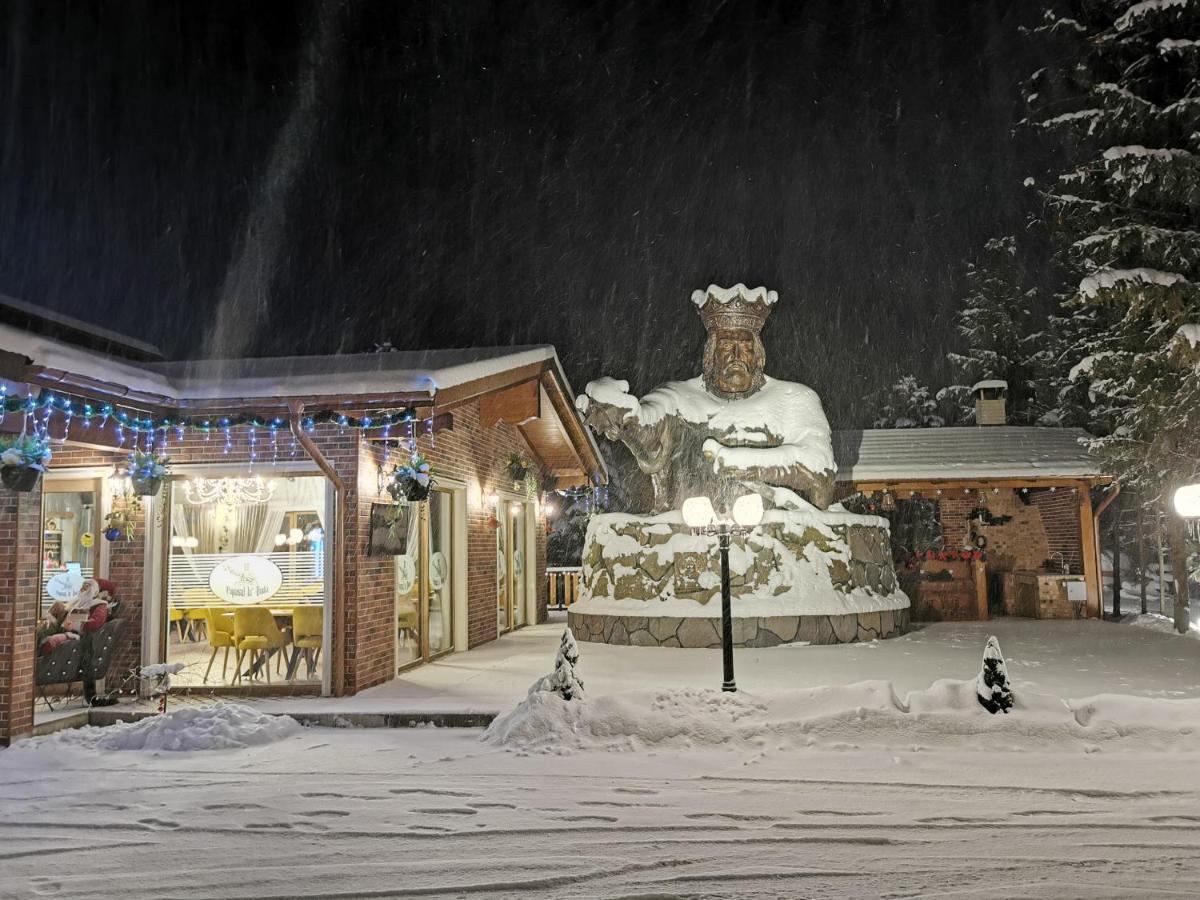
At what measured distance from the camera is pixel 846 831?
4746 mm

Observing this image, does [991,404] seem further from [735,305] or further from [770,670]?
[770,670]

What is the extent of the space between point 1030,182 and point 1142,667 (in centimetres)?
701

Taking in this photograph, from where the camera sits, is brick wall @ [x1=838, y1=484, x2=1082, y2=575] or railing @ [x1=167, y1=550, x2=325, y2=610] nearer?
railing @ [x1=167, y1=550, x2=325, y2=610]

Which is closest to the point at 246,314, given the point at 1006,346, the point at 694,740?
the point at 1006,346

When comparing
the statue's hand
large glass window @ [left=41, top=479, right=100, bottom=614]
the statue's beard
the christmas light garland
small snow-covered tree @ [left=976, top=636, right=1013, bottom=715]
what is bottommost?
small snow-covered tree @ [left=976, top=636, right=1013, bottom=715]

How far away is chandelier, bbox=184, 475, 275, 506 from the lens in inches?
367

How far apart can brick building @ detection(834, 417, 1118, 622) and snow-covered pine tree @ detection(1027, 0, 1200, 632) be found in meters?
2.57

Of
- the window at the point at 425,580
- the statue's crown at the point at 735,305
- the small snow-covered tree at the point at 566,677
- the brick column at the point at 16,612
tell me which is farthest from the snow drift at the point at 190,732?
the statue's crown at the point at 735,305

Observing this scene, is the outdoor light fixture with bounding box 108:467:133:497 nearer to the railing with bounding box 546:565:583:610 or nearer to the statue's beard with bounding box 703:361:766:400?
the statue's beard with bounding box 703:361:766:400

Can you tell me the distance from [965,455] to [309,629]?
40.9 feet

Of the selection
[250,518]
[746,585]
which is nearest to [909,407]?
[746,585]

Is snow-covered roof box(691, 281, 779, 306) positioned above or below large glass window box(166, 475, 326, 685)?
above

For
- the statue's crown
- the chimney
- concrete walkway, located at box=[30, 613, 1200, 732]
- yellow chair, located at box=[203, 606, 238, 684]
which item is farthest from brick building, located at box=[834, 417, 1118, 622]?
yellow chair, located at box=[203, 606, 238, 684]

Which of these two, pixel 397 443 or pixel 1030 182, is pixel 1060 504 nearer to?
pixel 1030 182
